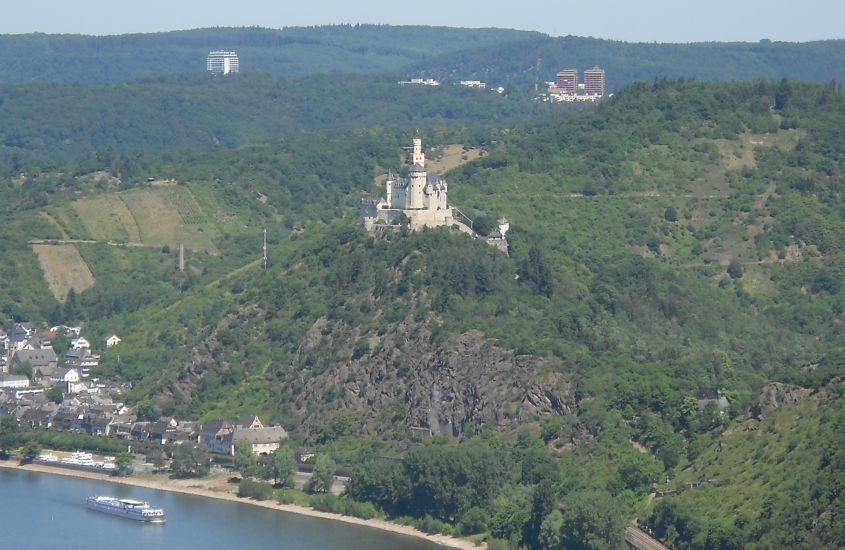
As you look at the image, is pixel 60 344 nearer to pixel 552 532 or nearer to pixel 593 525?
pixel 552 532

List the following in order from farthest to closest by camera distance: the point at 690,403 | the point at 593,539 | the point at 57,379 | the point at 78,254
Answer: the point at 78,254 < the point at 57,379 < the point at 690,403 < the point at 593,539

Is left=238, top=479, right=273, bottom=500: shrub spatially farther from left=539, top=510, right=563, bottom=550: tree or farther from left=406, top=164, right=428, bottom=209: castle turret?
left=406, top=164, right=428, bottom=209: castle turret

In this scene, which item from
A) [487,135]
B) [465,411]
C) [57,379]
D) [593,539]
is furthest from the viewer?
[487,135]

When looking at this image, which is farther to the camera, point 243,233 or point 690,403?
point 243,233

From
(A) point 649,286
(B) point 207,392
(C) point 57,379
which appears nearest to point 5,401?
(C) point 57,379

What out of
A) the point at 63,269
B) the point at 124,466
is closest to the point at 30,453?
the point at 124,466

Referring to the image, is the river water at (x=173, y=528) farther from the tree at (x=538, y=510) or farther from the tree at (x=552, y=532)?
the tree at (x=552, y=532)

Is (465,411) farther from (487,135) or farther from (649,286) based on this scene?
(487,135)
